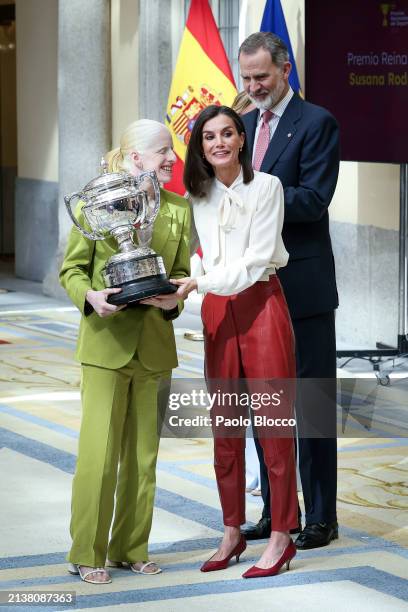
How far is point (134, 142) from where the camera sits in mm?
4980

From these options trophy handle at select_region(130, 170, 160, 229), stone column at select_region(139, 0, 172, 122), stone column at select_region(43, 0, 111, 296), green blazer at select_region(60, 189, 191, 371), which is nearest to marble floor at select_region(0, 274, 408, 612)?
green blazer at select_region(60, 189, 191, 371)

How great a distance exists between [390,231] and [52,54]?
6527 millimetres

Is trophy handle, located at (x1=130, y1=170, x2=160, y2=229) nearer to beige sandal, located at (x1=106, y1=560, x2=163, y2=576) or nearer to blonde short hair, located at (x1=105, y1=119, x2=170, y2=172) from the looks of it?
blonde short hair, located at (x1=105, y1=119, x2=170, y2=172)

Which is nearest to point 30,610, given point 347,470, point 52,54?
point 347,470

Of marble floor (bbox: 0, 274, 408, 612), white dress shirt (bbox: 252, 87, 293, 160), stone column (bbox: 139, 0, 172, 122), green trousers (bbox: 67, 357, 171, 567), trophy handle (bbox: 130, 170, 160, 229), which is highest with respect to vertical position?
stone column (bbox: 139, 0, 172, 122)

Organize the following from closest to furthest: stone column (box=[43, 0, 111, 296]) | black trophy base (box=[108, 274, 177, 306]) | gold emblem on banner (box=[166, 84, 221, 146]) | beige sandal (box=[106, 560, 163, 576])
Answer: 1. black trophy base (box=[108, 274, 177, 306])
2. beige sandal (box=[106, 560, 163, 576])
3. gold emblem on banner (box=[166, 84, 221, 146])
4. stone column (box=[43, 0, 111, 296])

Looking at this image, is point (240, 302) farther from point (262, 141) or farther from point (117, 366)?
point (262, 141)

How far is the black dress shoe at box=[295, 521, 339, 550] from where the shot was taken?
547 cm

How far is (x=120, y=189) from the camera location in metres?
4.80

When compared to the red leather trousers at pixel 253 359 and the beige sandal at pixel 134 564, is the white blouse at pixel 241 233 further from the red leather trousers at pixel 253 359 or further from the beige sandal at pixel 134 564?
the beige sandal at pixel 134 564

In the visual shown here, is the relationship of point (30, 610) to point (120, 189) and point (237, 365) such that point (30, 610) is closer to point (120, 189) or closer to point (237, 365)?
point (237, 365)

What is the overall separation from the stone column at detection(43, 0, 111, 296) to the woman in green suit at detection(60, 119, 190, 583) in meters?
9.34

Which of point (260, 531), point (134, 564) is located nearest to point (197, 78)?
point (260, 531)

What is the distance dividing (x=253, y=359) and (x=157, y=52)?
892 cm
